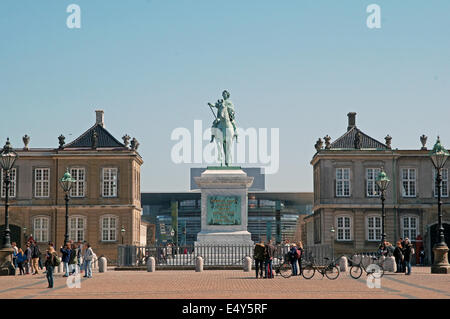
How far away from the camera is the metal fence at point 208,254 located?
130ft

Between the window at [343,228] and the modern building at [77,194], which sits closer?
the window at [343,228]

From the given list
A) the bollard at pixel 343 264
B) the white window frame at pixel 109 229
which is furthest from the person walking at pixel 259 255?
the white window frame at pixel 109 229

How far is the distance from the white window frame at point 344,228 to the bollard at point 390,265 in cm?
2706

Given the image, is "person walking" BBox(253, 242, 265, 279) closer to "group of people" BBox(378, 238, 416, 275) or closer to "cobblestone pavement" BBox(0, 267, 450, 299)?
"cobblestone pavement" BBox(0, 267, 450, 299)

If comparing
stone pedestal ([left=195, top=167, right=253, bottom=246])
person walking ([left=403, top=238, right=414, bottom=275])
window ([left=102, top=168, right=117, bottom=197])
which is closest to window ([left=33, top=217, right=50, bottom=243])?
window ([left=102, top=168, right=117, bottom=197])

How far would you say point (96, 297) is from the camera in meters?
21.3

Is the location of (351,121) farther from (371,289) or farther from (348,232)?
(371,289)

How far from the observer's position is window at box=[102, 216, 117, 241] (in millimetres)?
64938

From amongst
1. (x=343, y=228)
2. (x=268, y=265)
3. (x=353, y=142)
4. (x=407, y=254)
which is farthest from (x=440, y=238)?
(x=353, y=142)

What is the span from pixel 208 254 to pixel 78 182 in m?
28.2

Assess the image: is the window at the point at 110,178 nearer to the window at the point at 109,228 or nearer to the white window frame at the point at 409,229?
the window at the point at 109,228

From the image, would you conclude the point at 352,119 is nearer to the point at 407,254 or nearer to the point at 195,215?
the point at 407,254

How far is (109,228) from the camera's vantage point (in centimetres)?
6525
